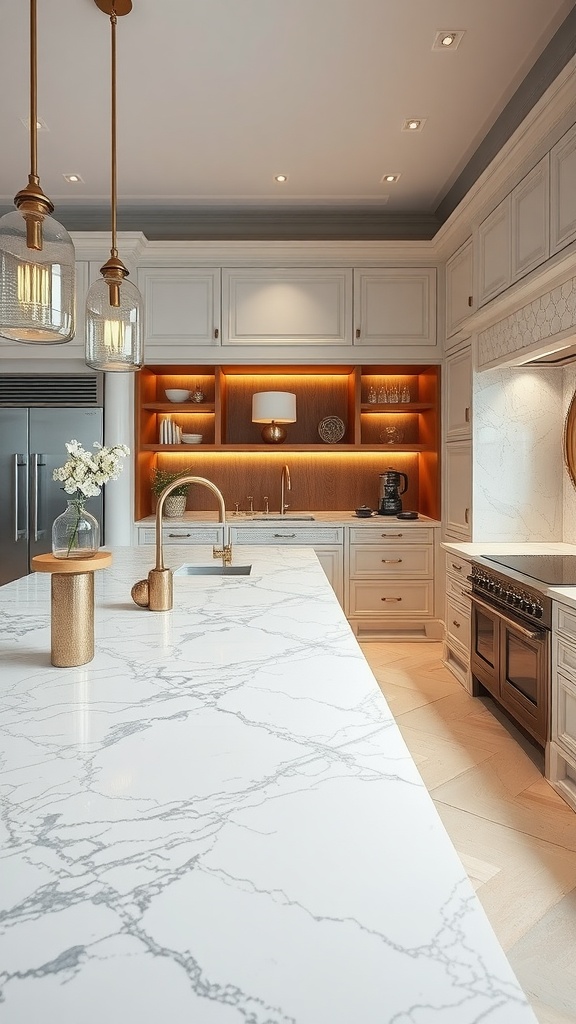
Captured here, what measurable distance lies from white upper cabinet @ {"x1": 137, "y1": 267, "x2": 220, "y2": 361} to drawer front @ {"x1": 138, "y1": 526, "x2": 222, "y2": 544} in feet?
3.88

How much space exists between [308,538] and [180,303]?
5.93 feet

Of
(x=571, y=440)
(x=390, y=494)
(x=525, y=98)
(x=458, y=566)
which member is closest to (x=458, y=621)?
(x=458, y=566)

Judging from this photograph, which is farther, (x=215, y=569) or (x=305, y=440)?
(x=305, y=440)

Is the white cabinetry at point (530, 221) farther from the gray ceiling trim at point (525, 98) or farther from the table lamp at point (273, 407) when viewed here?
the table lamp at point (273, 407)

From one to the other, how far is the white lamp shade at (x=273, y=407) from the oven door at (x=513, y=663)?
6.41 feet

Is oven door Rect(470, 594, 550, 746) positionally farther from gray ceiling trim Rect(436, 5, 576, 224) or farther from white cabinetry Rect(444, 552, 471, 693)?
gray ceiling trim Rect(436, 5, 576, 224)

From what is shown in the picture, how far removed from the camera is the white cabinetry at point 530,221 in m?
2.74

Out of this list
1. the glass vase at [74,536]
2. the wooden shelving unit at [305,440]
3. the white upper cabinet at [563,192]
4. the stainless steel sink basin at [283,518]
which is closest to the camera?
the glass vase at [74,536]

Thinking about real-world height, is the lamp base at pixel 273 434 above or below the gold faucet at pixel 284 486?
above

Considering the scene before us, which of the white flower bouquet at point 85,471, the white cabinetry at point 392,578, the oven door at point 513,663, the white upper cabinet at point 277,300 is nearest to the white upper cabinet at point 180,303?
the white upper cabinet at point 277,300

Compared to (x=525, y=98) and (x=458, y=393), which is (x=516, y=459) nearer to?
(x=458, y=393)

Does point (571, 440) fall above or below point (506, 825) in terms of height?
above

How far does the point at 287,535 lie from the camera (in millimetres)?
4516

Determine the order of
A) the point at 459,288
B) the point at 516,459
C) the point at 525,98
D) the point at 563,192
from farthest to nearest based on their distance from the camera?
the point at 459,288 < the point at 516,459 < the point at 525,98 < the point at 563,192
